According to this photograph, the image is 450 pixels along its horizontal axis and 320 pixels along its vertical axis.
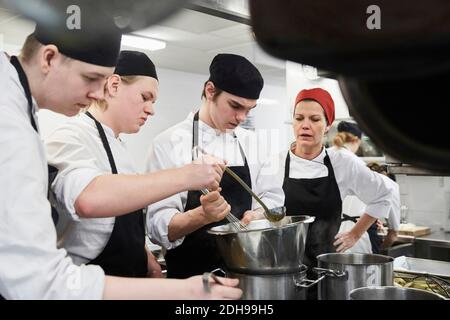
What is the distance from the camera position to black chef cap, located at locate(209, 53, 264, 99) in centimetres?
111

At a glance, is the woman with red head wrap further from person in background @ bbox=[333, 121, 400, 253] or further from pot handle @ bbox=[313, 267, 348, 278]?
pot handle @ bbox=[313, 267, 348, 278]

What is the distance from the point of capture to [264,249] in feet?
2.84

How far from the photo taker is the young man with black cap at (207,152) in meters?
1.11

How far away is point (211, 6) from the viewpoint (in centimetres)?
93

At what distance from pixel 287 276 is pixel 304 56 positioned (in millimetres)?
724

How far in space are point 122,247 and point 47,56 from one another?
0.42 m

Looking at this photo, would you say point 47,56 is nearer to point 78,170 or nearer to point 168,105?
point 78,170

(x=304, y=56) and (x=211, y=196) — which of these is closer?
(x=304, y=56)

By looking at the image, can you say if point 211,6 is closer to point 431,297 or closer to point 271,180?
point 271,180

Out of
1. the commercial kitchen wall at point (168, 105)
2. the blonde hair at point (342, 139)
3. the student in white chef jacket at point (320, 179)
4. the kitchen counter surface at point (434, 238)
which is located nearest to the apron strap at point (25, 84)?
the commercial kitchen wall at point (168, 105)

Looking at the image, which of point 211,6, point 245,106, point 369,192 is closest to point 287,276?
point 245,106

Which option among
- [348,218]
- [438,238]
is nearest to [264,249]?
[348,218]

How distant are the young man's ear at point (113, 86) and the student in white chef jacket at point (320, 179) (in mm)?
599

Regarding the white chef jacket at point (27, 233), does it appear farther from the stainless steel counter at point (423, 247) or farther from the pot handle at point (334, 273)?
the stainless steel counter at point (423, 247)
